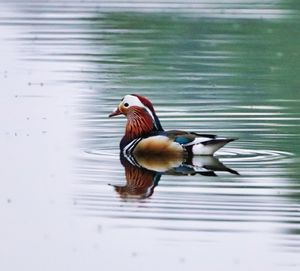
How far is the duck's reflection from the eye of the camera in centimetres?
1405

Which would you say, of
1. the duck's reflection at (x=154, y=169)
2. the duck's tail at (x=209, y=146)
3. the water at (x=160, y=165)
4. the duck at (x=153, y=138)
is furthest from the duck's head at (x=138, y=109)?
the duck's tail at (x=209, y=146)

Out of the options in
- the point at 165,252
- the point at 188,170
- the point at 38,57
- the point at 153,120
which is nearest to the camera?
the point at 165,252

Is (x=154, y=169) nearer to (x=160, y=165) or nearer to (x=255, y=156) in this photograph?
(x=160, y=165)

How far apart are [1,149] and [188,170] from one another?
1.99 meters

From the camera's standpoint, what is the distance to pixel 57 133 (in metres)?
17.1

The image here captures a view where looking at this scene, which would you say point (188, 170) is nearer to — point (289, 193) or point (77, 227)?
point (289, 193)

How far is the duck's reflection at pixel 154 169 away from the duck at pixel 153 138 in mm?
61

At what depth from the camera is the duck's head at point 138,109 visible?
16281mm

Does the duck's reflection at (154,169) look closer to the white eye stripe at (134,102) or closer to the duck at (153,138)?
the duck at (153,138)

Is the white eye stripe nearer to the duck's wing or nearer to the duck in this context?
the duck

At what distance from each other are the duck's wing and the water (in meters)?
0.14

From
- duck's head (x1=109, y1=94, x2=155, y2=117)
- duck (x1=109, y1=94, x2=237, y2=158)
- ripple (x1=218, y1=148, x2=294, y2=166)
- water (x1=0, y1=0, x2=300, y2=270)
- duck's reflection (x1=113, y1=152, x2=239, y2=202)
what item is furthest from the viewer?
duck's head (x1=109, y1=94, x2=155, y2=117)

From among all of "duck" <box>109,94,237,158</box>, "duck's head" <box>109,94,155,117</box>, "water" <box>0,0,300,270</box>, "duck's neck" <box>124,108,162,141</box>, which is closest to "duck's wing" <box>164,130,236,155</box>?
"duck" <box>109,94,237,158</box>

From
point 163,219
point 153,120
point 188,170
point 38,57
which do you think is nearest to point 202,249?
point 163,219
